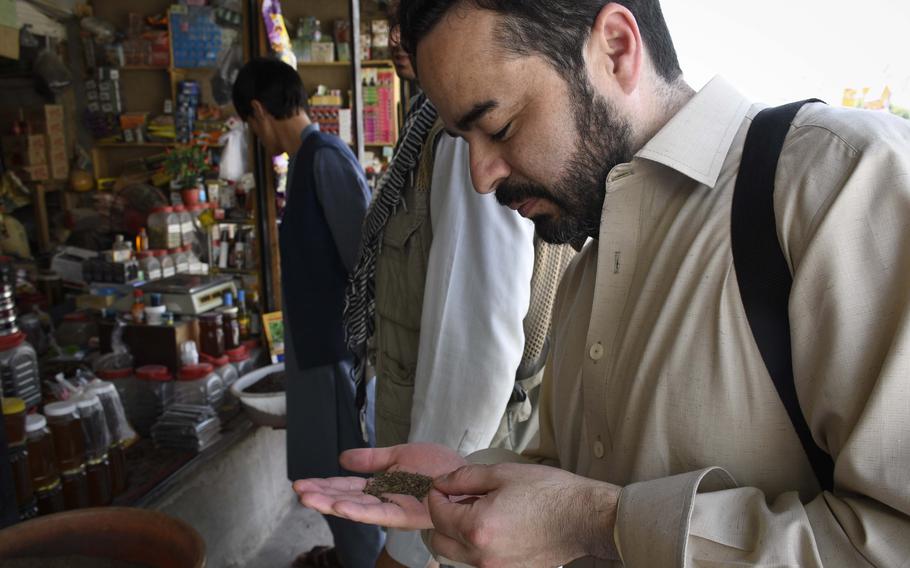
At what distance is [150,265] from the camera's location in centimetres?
370

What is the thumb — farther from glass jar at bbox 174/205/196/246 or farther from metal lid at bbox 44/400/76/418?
glass jar at bbox 174/205/196/246

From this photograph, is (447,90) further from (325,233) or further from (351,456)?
(325,233)

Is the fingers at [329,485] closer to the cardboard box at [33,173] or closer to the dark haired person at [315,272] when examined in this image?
the dark haired person at [315,272]

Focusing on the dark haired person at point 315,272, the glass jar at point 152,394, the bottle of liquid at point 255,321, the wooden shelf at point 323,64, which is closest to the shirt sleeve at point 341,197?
the dark haired person at point 315,272

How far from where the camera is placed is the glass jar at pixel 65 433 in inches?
86.0

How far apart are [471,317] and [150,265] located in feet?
9.51

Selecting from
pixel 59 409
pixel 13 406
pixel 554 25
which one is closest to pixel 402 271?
pixel 554 25

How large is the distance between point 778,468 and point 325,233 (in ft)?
6.10

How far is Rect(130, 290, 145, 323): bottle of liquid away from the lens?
332cm

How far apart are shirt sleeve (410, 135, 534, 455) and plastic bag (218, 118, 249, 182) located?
2922 millimetres

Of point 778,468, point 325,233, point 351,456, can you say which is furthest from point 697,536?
point 325,233

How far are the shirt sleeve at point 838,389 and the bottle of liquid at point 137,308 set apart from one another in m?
3.16

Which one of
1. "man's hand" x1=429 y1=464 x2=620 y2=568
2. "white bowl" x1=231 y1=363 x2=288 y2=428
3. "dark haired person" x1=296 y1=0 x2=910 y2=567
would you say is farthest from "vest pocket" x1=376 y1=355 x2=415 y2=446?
"white bowl" x1=231 y1=363 x2=288 y2=428

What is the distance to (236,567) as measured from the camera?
116 inches
